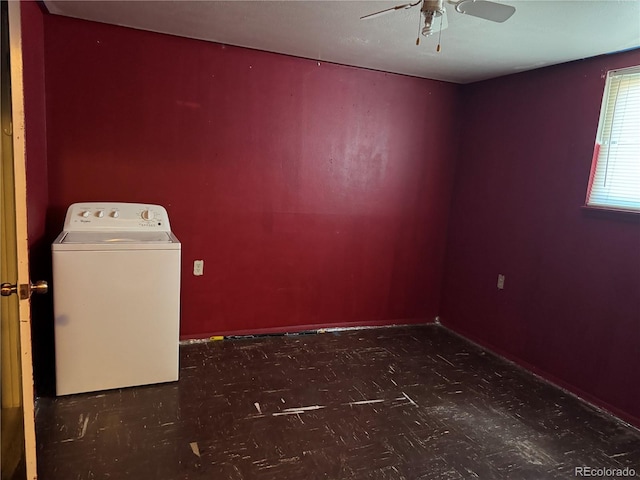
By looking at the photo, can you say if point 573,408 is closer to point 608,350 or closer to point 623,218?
point 608,350

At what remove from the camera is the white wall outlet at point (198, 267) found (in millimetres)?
3105

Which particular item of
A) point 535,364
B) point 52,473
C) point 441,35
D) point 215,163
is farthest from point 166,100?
point 535,364

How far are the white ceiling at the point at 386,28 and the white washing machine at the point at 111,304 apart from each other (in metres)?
1.21

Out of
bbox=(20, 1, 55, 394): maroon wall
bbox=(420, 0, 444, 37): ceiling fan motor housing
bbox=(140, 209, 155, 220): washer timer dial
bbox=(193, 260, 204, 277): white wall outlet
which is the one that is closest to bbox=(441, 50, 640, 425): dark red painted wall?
bbox=(420, 0, 444, 37): ceiling fan motor housing

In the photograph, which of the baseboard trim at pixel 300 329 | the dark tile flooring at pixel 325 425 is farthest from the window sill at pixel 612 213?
the baseboard trim at pixel 300 329

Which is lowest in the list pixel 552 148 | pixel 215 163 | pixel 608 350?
pixel 608 350

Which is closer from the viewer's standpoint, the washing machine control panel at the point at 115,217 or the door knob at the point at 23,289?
the door knob at the point at 23,289

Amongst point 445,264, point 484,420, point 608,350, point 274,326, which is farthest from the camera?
point 445,264

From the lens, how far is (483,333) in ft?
11.4

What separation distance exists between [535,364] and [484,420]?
873mm

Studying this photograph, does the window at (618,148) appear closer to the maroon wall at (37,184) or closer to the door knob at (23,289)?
the door knob at (23,289)

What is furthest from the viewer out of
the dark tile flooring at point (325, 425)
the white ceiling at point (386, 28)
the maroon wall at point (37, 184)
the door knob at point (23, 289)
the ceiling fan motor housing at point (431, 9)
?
the maroon wall at point (37, 184)

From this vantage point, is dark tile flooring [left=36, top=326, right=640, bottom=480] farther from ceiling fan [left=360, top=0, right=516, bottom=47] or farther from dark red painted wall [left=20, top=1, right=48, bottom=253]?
ceiling fan [left=360, top=0, right=516, bottom=47]

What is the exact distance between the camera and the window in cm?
249
